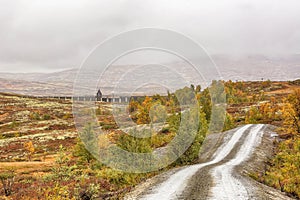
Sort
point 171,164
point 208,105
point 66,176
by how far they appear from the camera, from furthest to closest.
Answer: point 208,105, point 171,164, point 66,176

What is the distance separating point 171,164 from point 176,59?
15.2m

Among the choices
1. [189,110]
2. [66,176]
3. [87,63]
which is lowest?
[66,176]

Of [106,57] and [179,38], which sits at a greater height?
[179,38]

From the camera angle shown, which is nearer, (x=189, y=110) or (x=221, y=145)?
(x=189, y=110)

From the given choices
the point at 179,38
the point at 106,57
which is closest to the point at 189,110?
the point at 179,38

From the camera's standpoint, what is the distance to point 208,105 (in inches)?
2667

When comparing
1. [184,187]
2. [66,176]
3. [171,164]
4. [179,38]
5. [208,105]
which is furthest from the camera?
[208,105]

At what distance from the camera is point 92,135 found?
1774 inches

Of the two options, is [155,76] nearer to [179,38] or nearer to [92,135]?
[179,38]

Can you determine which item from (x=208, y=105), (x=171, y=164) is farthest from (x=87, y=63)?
(x=208, y=105)

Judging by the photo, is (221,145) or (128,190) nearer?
(128,190)

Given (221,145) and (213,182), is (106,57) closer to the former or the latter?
(213,182)

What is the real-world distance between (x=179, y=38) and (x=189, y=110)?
15291 mm

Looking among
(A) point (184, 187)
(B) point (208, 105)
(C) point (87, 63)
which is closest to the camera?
(C) point (87, 63)
